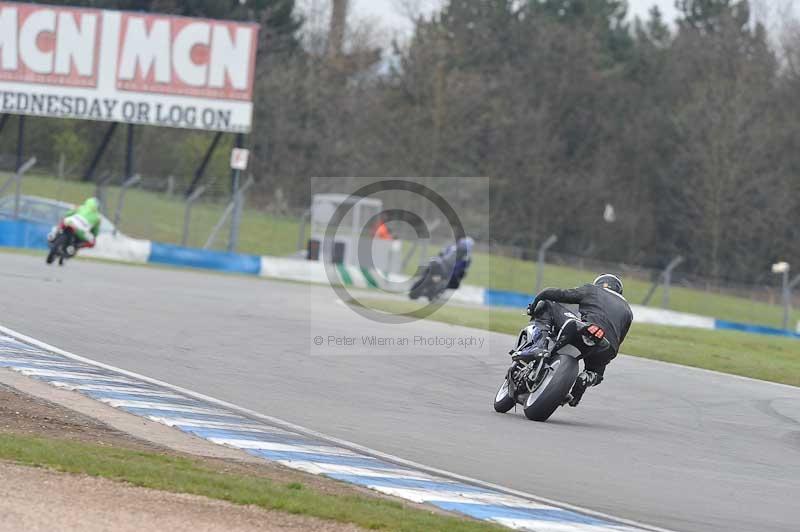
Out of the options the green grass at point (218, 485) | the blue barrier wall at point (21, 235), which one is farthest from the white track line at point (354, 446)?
the blue barrier wall at point (21, 235)

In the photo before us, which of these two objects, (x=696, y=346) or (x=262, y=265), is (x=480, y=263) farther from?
(x=696, y=346)

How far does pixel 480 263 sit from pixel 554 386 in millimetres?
26217

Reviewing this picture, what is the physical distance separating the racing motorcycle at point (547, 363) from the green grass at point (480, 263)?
24.1 metres

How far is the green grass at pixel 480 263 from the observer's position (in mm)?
35812

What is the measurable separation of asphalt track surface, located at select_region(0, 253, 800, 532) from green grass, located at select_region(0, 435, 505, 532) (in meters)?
1.26

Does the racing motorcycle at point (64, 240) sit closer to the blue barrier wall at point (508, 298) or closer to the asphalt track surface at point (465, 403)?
the asphalt track surface at point (465, 403)

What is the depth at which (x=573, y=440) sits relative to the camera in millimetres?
10016

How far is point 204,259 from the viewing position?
34.9m

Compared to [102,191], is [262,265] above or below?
below

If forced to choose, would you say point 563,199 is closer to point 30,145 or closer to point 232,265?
point 30,145

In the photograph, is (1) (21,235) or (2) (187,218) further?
(2) (187,218)

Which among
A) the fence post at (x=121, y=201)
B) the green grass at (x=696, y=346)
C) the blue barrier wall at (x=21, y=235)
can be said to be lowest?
the green grass at (x=696, y=346)

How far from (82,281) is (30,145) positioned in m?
31.7

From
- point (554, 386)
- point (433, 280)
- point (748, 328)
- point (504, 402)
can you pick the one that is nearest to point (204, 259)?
point (433, 280)
